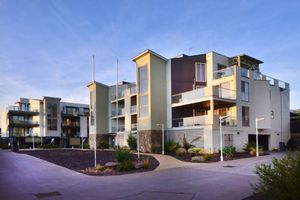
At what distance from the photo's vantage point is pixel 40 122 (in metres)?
64.5

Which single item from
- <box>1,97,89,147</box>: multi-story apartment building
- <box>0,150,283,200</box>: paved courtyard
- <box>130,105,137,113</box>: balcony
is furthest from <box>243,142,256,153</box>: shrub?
<box>1,97,89,147</box>: multi-story apartment building

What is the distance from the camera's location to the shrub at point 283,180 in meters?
5.84

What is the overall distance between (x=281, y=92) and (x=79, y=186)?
30.7 meters

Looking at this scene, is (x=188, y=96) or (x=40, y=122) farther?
(x=40, y=122)

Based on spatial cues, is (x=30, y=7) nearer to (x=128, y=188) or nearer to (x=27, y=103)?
(x=128, y=188)

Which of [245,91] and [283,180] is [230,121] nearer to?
[245,91]

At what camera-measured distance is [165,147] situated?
1178 inches

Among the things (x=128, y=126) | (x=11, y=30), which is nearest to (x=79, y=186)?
(x=11, y=30)

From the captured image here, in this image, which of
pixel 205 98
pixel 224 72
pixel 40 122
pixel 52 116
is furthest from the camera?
pixel 52 116

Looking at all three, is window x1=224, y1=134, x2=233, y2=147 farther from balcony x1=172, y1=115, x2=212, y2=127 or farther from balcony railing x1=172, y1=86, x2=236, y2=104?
balcony railing x1=172, y1=86, x2=236, y2=104

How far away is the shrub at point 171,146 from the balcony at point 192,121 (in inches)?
93.6


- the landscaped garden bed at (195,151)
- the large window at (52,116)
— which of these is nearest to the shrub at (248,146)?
the landscaped garden bed at (195,151)

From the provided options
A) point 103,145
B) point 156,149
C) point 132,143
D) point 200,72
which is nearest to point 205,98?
point 200,72

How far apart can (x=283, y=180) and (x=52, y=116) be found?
64.7 m
